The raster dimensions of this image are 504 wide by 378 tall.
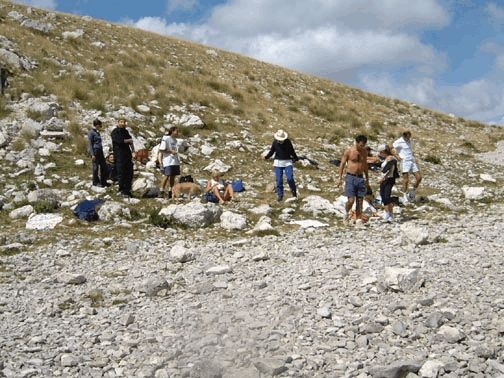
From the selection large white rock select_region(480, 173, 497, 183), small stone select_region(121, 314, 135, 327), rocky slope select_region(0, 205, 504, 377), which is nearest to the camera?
rocky slope select_region(0, 205, 504, 377)

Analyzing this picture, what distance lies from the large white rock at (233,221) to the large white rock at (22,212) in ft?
14.1

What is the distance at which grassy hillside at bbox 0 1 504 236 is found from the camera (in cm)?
1761

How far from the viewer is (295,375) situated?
15.9 feet

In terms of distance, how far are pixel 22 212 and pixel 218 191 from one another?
15.2 feet

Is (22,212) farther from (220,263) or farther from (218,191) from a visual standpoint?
(220,263)

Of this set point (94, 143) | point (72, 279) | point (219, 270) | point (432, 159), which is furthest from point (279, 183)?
point (432, 159)

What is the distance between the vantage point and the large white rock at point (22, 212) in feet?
37.3

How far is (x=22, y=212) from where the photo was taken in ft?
37.5

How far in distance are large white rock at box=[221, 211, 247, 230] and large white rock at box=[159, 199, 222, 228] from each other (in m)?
0.30

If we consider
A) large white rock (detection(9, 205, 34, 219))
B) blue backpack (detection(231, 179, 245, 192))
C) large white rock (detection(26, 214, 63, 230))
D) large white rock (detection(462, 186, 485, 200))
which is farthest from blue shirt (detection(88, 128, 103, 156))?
large white rock (detection(462, 186, 485, 200))

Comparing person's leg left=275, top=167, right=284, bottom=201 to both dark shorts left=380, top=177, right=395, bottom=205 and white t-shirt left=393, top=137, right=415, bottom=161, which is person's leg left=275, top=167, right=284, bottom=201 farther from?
white t-shirt left=393, top=137, right=415, bottom=161

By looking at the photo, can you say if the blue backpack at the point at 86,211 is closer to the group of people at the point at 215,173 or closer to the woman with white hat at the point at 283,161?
the group of people at the point at 215,173

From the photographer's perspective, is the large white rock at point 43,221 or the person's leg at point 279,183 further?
the person's leg at point 279,183

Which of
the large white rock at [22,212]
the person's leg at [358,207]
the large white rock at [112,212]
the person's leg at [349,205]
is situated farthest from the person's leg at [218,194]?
the large white rock at [22,212]
